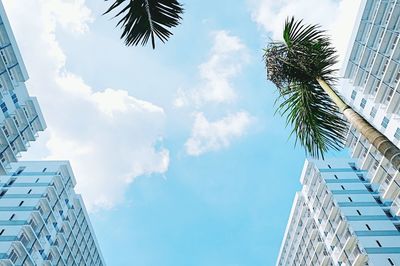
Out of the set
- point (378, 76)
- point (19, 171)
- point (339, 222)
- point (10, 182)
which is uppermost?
point (378, 76)

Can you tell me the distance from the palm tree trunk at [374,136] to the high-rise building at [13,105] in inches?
1291

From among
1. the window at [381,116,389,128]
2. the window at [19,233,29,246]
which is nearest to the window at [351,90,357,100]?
the window at [381,116,389,128]

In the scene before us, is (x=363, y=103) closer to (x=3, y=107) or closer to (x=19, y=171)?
(x=3, y=107)

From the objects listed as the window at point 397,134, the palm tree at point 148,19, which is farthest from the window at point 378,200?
the palm tree at point 148,19

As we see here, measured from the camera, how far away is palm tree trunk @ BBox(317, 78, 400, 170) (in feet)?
15.1

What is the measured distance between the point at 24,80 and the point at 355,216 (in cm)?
3954

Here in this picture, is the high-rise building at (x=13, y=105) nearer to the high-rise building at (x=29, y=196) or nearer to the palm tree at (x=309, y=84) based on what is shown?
the high-rise building at (x=29, y=196)

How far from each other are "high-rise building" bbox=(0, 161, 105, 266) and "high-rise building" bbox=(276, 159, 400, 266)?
110ft

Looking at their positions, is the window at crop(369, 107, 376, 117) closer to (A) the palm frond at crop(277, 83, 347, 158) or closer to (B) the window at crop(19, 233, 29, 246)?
(A) the palm frond at crop(277, 83, 347, 158)

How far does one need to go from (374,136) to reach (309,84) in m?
2.21

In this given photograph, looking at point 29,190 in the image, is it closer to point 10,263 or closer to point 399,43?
point 10,263

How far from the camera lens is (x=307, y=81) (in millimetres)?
6996

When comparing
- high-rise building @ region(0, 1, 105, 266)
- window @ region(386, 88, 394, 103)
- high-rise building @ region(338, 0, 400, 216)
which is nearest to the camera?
high-rise building @ region(338, 0, 400, 216)

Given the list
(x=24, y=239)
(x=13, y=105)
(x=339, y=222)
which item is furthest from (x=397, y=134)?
(x=24, y=239)
